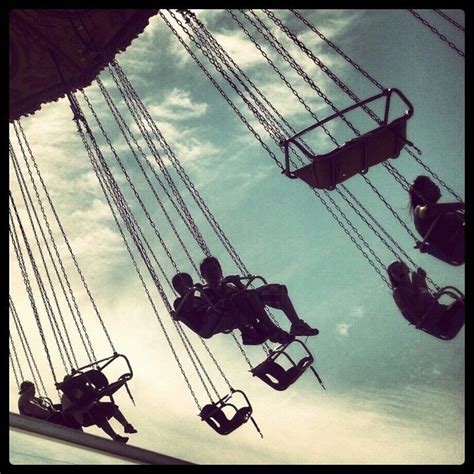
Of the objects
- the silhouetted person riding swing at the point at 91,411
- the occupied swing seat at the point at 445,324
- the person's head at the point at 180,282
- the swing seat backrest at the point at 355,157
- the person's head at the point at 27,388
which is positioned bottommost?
the occupied swing seat at the point at 445,324

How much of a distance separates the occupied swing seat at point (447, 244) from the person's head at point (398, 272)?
356 millimetres

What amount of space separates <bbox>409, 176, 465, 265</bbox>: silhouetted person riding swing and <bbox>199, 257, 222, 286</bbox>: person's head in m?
2.43

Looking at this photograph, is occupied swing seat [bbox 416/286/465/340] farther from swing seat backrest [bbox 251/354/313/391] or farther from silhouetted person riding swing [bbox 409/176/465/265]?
swing seat backrest [bbox 251/354/313/391]

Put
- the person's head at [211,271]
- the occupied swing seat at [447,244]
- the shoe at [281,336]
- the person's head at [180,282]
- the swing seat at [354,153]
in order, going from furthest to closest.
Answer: the person's head at [180,282] → the person's head at [211,271] → the shoe at [281,336] → the swing seat at [354,153] → the occupied swing seat at [447,244]

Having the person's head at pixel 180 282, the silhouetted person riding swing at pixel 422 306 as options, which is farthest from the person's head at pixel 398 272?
the person's head at pixel 180 282

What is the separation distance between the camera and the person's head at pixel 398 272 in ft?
18.5

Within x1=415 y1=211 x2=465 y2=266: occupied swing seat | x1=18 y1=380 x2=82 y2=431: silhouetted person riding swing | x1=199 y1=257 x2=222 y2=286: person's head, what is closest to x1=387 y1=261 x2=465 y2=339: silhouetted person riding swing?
x1=415 y1=211 x2=465 y2=266: occupied swing seat

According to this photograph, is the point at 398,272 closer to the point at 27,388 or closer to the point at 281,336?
the point at 281,336

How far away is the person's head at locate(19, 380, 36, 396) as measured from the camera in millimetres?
8180

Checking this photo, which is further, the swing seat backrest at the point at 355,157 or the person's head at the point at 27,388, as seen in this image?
the person's head at the point at 27,388

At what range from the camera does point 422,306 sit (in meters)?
5.46

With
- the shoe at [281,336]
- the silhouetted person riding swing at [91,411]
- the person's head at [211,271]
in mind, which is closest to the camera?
the shoe at [281,336]

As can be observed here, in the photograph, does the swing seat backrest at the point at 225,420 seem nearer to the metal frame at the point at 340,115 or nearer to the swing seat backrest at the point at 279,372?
the swing seat backrest at the point at 279,372
